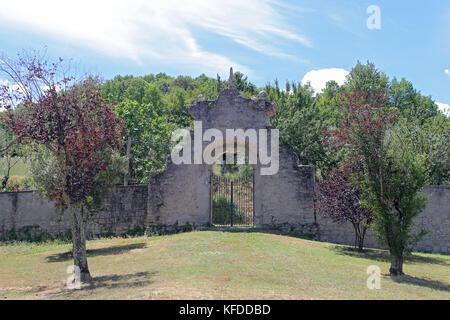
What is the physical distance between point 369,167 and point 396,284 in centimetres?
336

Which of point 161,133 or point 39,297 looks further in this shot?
point 161,133

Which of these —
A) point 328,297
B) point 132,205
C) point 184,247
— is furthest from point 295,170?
point 328,297

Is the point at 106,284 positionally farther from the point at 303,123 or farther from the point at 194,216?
the point at 303,123

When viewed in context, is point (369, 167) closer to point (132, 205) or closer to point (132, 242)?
point (132, 242)

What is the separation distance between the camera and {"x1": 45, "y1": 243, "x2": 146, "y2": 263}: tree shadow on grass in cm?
1622

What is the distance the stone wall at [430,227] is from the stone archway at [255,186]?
82 cm

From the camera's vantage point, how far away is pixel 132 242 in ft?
60.6

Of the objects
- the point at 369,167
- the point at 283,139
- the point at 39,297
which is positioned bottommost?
the point at 39,297

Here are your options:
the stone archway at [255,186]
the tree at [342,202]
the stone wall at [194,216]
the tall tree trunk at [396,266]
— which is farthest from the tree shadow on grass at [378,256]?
the tall tree trunk at [396,266]

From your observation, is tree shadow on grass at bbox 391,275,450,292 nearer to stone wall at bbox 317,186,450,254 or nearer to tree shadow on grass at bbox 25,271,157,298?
tree shadow on grass at bbox 25,271,157,298

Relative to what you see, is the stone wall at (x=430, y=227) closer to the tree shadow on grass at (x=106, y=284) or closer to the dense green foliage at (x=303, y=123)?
the dense green foliage at (x=303, y=123)

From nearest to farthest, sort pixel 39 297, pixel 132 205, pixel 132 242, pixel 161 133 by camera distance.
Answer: pixel 39 297 → pixel 132 242 → pixel 132 205 → pixel 161 133

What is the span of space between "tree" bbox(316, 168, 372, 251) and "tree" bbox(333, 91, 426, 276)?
357cm

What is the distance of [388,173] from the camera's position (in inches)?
481
